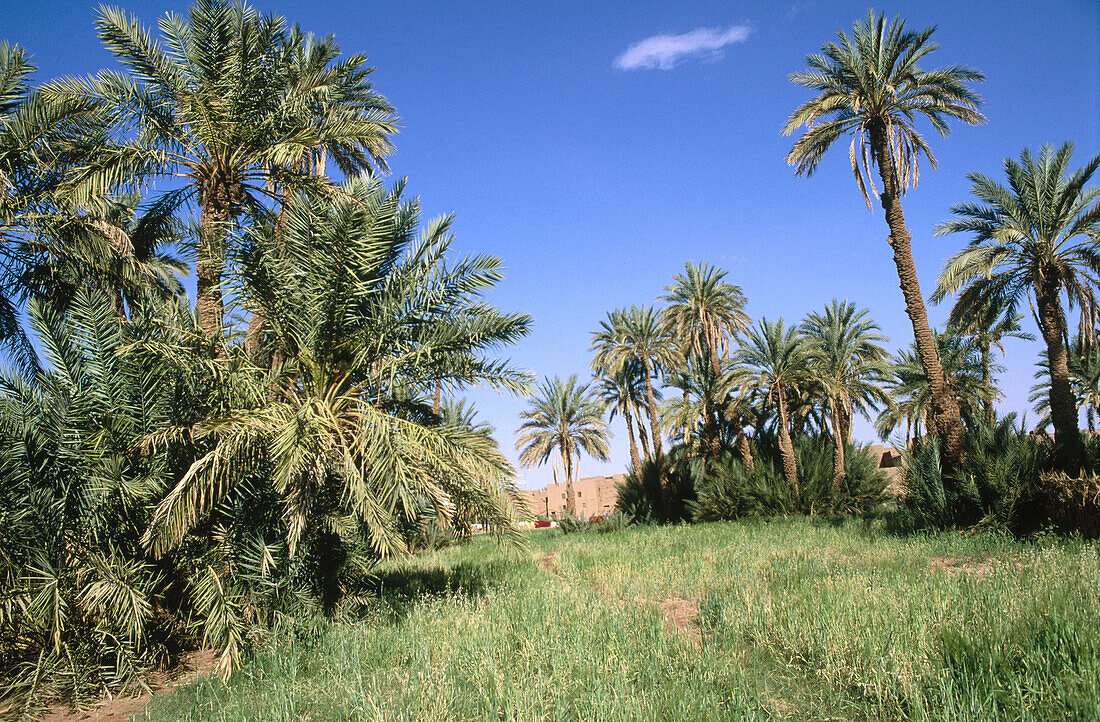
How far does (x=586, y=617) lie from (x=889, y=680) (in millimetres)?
3385

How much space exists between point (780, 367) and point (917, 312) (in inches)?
356

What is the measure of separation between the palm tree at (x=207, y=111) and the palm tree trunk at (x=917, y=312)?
14152 mm

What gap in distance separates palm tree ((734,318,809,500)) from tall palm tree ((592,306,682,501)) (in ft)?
16.7

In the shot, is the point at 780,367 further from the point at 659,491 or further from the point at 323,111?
the point at 323,111

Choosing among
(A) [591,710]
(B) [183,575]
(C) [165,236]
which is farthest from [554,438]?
(A) [591,710]

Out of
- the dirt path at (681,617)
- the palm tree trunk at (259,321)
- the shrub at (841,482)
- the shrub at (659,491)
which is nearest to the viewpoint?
the dirt path at (681,617)

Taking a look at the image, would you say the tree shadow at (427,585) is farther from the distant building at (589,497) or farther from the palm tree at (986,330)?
the distant building at (589,497)

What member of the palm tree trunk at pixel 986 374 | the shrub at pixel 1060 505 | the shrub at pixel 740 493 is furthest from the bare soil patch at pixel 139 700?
the palm tree trunk at pixel 986 374

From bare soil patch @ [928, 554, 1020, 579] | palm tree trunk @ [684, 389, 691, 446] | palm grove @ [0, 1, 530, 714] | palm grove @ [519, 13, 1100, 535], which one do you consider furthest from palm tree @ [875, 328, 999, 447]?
palm grove @ [0, 1, 530, 714]

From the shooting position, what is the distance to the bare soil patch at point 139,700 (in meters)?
6.26

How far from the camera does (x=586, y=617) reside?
7.27 m

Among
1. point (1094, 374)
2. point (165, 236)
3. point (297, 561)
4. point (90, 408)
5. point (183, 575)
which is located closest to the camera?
point (90, 408)

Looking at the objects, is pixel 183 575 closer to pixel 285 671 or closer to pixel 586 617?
pixel 285 671

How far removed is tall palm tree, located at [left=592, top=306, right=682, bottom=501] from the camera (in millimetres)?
30641
